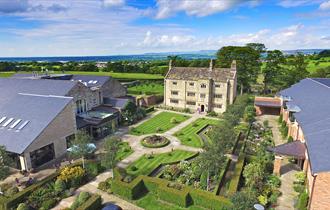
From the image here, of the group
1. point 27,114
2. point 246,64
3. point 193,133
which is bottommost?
point 193,133

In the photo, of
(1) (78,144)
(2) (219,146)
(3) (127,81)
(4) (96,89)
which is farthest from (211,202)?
(3) (127,81)

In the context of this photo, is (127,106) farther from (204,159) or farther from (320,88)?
(320,88)

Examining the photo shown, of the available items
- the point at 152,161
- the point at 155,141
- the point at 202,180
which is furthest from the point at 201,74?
the point at 202,180

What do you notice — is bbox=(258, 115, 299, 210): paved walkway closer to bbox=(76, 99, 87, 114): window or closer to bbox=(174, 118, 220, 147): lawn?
bbox=(174, 118, 220, 147): lawn

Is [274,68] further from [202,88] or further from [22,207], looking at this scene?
[22,207]

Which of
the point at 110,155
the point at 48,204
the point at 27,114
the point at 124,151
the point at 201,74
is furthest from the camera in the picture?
the point at 201,74

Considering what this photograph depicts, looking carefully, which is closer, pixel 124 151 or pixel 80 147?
pixel 80 147

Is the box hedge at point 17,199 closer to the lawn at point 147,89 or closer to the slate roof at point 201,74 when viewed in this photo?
the slate roof at point 201,74
